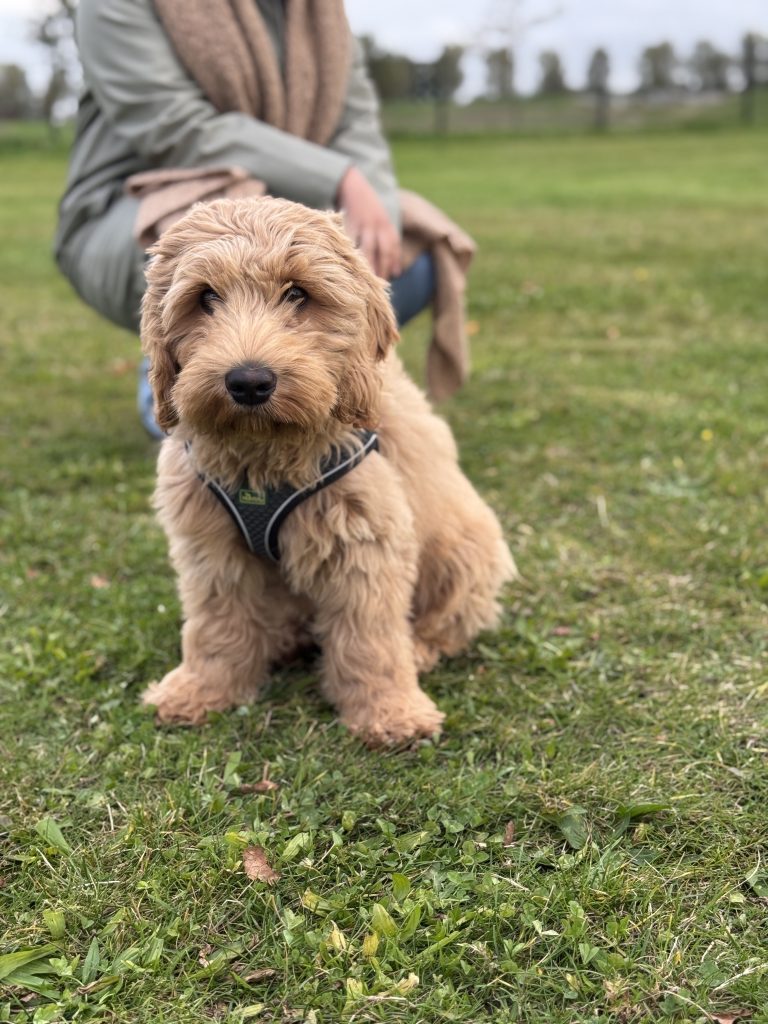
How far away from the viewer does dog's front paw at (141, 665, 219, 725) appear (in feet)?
9.52

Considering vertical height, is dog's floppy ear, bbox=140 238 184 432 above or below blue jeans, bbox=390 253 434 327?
above

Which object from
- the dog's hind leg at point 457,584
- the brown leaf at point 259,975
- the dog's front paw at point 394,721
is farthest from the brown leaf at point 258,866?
the dog's hind leg at point 457,584

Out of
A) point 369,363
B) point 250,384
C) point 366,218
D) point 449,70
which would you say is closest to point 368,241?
point 366,218

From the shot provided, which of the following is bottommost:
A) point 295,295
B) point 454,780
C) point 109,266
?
point 454,780

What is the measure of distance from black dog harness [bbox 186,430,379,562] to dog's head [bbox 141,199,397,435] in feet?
0.65

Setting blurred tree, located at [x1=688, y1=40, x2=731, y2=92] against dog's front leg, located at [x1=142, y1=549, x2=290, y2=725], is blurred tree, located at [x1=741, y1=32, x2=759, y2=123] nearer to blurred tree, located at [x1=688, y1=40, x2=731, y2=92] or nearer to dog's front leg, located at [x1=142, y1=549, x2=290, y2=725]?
blurred tree, located at [x1=688, y1=40, x2=731, y2=92]

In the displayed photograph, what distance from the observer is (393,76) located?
4275 cm

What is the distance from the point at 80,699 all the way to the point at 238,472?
90 centimetres

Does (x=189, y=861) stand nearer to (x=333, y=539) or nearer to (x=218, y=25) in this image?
(x=333, y=539)

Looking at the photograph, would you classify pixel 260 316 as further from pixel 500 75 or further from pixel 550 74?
pixel 550 74

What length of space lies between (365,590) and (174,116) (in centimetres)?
236

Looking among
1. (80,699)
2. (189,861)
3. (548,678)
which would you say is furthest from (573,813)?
(80,699)

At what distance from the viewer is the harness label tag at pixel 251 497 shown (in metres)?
2.70

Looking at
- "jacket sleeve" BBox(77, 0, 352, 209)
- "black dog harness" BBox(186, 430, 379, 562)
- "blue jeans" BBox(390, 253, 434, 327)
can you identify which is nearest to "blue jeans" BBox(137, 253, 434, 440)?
"blue jeans" BBox(390, 253, 434, 327)
